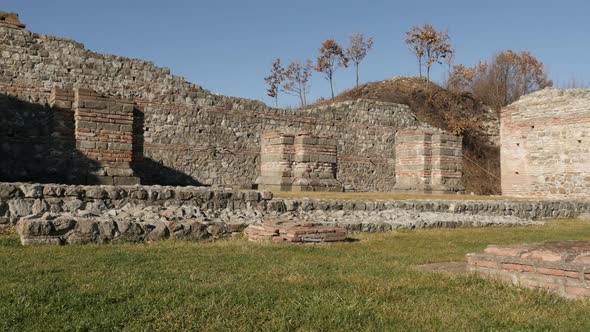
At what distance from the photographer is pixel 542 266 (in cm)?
451

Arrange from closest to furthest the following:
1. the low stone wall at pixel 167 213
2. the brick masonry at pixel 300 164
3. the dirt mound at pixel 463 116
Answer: the low stone wall at pixel 167 213 → the brick masonry at pixel 300 164 → the dirt mound at pixel 463 116

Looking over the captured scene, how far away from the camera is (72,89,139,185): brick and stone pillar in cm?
1134

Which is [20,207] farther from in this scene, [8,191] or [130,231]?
[130,231]

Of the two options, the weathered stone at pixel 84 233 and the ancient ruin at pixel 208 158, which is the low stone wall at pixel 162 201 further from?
the weathered stone at pixel 84 233

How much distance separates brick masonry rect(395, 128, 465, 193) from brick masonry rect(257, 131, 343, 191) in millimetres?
4335

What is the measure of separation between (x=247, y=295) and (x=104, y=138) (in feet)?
→ 28.1

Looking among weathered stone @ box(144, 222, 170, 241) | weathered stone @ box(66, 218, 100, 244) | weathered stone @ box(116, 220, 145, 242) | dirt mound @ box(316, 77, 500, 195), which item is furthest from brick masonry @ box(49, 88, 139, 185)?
dirt mound @ box(316, 77, 500, 195)

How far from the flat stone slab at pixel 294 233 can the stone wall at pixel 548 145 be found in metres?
15.3

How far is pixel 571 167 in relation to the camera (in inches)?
787

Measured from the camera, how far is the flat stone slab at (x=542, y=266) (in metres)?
4.26

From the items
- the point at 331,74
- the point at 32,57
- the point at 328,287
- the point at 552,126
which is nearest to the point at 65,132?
the point at 32,57

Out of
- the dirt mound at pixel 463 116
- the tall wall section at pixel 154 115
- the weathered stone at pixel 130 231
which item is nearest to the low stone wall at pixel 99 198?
the weathered stone at pixel 130 231

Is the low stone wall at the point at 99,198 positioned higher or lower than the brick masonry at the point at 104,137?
lower

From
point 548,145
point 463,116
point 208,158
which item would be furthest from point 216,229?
point 463,116
